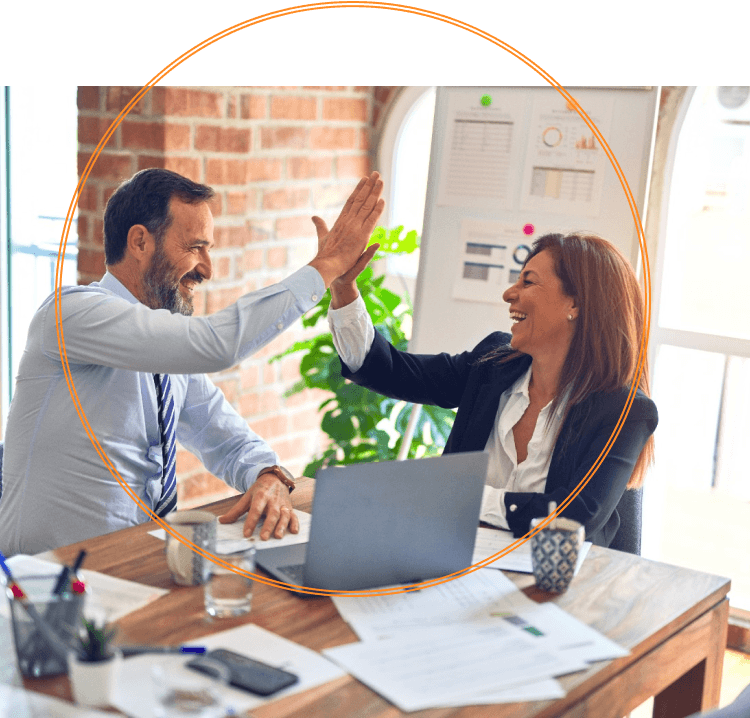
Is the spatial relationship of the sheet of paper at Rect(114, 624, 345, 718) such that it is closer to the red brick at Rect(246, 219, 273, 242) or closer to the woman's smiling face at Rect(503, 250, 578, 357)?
the woman's smiling face at Rect(503, 250, 578, 357)

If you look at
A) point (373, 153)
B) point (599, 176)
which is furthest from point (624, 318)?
point (373, 153)

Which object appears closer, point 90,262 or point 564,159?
point 564,159

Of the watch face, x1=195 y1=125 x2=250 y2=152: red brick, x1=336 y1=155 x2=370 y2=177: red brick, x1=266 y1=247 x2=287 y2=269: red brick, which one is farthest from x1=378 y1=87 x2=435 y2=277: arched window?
the watch face

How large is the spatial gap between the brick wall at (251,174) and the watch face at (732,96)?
1.06 meters

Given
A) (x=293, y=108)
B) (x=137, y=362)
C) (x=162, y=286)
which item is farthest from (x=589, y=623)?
(x=293, y=108)

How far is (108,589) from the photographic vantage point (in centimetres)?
118

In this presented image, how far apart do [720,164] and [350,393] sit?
121 centimetres

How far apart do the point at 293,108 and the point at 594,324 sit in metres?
→ 1.37

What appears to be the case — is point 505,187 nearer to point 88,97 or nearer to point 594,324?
point 594,324

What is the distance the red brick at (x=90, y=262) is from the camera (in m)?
2.46
